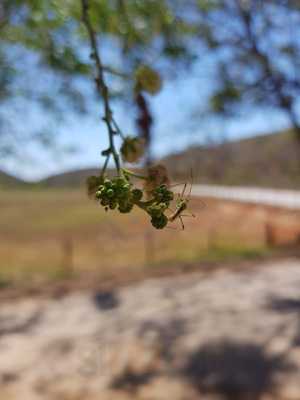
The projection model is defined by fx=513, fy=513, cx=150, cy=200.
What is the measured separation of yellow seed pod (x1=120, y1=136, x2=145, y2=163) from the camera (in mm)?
893

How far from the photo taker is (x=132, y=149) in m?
0.90

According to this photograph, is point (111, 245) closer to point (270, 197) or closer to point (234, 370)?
point (234, 370)

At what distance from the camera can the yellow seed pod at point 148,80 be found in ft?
3.61

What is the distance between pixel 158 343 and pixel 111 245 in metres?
9.68

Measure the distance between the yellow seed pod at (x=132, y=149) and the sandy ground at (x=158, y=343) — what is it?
3581 mm

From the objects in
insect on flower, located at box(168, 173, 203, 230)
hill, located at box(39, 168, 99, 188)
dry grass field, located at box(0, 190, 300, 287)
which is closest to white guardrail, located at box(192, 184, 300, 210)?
dry grass field, located at box(0, 190, 300, 287)

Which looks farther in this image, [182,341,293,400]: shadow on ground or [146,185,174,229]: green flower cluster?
[182,341,293,400]: shadow on ground

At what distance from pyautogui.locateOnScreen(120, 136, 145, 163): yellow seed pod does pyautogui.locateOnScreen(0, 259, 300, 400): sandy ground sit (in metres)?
3.58

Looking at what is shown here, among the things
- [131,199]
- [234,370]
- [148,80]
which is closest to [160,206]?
[131,199]

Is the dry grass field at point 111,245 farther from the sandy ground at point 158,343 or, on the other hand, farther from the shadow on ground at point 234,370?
the shadow on ground at point 234,370

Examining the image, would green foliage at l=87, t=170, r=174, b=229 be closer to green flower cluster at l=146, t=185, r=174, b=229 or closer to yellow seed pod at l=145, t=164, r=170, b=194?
green flower cluster at l=146, t=185, r=174, b=229

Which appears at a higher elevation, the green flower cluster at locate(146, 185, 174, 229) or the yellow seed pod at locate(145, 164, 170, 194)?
the yellow seed pod at locate(145, 164, 170, 194)

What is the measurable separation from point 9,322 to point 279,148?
50.1m

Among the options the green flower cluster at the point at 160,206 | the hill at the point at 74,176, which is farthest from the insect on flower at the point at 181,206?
the hill at the point at 74,176
